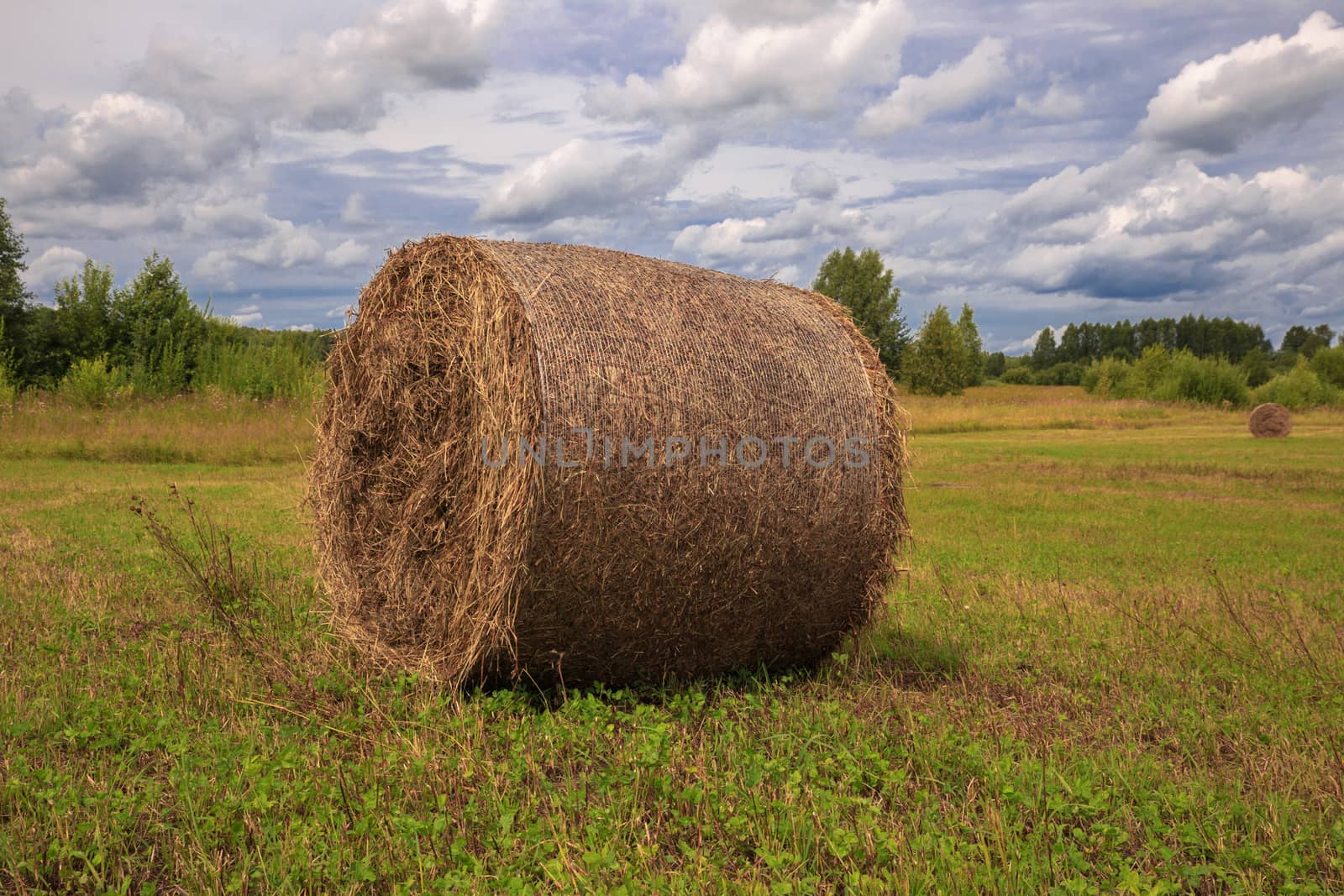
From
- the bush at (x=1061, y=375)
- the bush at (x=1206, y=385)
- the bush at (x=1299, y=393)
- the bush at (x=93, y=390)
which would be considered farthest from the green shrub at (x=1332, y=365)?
the bush at (x=93, y=390)

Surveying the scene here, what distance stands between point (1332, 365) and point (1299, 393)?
21.0 m

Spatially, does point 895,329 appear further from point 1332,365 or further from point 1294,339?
point 1294,339

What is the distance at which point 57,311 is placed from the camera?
49188mm

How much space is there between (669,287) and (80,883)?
13.9ft

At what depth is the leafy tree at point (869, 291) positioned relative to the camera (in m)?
71.8

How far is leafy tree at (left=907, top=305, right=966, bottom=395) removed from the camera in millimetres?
70238

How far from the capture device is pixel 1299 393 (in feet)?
201

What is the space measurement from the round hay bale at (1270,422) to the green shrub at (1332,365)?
49.2m

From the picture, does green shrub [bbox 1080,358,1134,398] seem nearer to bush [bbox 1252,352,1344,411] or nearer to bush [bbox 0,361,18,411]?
bush [bbox 1252,352,1344,411]

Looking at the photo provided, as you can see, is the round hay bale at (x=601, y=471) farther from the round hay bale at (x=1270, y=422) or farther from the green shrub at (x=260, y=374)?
the round hay bale at (x=1270, y=422)

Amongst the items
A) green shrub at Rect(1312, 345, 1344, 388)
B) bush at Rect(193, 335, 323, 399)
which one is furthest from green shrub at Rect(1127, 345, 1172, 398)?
bush at Rect(193, 335, 323, 399)

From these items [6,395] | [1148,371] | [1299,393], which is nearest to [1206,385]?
[1299,393]

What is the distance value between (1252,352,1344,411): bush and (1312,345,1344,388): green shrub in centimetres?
1494

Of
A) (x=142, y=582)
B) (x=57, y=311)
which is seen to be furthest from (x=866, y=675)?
(x=57, y=311)
